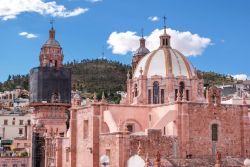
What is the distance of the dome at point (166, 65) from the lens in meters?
41.8

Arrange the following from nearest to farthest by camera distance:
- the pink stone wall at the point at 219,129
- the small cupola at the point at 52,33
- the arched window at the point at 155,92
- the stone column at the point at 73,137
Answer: the pink stone wall at the point at 219,129
the stone column at the point at 73,137
the arched window at the point at 155,92
the small cupola at the point at 52,33

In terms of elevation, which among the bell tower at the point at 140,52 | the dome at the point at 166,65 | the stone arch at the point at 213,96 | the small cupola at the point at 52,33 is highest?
the small cupola at the point at 52,33

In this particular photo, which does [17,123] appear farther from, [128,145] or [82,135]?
[128,145]

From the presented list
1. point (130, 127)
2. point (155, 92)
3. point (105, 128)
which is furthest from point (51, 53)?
point (105, 128)

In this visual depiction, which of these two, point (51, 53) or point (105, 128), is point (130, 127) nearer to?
point (105, 128)

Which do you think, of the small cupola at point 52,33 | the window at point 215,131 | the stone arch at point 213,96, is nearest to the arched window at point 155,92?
the stone arch at point 213,96

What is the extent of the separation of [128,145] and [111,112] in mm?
4480

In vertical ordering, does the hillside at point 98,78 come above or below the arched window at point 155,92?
above

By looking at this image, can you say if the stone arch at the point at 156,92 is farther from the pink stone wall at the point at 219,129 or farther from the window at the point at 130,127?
the pink stone wall at the point at 219,129

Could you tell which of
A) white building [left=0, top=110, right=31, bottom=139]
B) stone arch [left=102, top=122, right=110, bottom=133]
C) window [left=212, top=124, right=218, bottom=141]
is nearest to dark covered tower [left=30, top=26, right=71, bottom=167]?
stone arch [left=102, top=122, right=110, bottom=133]

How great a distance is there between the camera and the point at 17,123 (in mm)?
85000

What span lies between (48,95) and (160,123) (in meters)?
31.4

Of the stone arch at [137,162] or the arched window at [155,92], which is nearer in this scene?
the stone arch at [137,162]

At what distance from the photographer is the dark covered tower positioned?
54.4m
